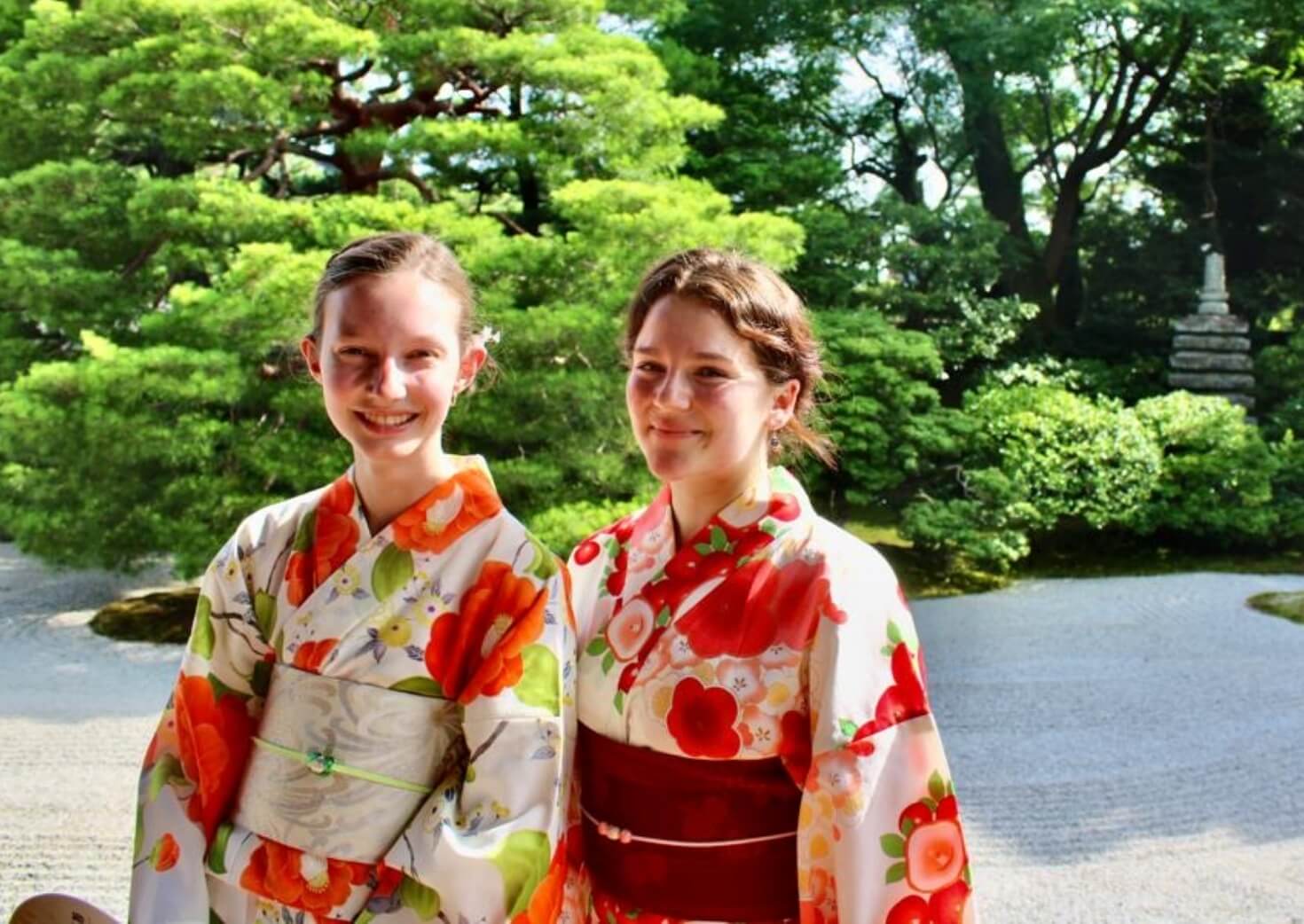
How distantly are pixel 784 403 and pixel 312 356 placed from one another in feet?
1.80

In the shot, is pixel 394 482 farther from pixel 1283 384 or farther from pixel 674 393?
pixel 1283 384

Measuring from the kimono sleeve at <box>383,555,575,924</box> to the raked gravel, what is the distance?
90.5 inches

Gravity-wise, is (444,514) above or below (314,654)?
above

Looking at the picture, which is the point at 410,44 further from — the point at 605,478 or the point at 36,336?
the point at 36,336

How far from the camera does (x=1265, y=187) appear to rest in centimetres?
900

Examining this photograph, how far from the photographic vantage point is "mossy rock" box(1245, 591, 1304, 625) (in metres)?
6.20

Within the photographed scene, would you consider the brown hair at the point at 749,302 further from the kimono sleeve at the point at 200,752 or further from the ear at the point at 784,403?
the kimono sleeve at the point at 200,752

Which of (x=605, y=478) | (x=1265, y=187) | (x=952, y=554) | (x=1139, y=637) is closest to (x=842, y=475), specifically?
(x=952, y=554)

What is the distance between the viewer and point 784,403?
145cm

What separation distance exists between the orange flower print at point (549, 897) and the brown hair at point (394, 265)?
579 millimetres

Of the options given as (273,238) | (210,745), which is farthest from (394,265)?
(273,238)

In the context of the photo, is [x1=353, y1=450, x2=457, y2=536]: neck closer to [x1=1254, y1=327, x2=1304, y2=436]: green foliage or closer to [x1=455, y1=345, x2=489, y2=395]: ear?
[x1=455, y1=345, x2=489, y2=395]: ear

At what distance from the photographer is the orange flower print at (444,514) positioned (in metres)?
1.37

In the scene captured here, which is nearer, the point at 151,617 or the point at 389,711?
the point at 389,711
